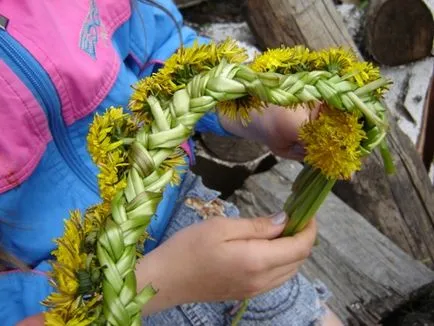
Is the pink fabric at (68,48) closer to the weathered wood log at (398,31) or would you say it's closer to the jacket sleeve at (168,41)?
the jacket sleeve at (168,41)

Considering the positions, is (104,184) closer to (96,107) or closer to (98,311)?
(98,311)

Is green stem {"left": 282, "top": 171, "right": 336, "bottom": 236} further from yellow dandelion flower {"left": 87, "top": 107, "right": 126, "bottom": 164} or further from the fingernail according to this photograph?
yellow dandelion flower {"left": 87, "top": 107, "right": 126, "bottom": 164}

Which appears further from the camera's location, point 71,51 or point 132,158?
point 71,51

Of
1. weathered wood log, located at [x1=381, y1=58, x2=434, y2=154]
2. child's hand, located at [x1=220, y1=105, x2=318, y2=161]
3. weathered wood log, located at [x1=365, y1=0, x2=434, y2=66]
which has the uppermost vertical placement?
child's hand, located at [x1=220, y1=105, x2=318, y2=161]

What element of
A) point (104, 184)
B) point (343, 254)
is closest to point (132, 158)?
point (104, 184)

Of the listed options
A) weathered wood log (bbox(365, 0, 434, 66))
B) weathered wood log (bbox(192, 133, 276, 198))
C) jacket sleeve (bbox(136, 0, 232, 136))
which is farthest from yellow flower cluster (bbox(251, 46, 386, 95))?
weathered wood log (bbox(365, 0, 434, 66))

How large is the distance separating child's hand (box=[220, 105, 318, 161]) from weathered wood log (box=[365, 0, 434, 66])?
89cm

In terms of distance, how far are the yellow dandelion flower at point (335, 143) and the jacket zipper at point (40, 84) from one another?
383mm

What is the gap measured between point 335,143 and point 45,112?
0.43 m

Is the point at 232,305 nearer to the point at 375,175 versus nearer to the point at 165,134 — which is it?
the point at 165,134

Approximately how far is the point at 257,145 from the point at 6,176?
37.4 inches

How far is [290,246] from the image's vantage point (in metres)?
0.80

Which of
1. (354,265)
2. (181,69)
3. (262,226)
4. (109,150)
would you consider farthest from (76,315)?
(354,265)

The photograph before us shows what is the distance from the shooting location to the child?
816 mm
